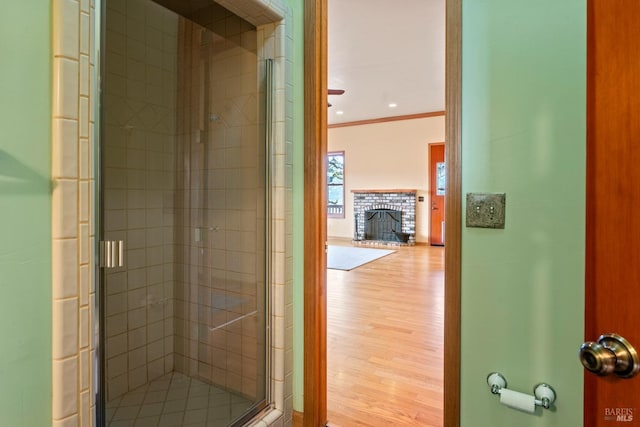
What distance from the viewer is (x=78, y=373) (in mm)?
902

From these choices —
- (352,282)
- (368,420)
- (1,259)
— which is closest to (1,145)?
(1,259)

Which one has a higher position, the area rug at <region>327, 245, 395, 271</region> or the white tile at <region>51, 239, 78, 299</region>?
the white tile at <region>51, 239, 78, 299</region>

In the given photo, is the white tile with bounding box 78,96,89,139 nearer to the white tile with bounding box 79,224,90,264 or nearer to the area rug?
the white tile with bounding box 79,224,90,264

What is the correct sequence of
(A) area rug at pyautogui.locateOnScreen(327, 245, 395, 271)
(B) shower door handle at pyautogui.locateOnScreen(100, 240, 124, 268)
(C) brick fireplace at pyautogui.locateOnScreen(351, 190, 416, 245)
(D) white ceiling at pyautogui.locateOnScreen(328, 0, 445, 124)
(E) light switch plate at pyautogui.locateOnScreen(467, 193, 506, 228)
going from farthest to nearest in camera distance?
(C) brick fireplace at pyautogui.locateOnScreen(351, 190, 416, 245) < (A) area rug at pyautogui.locateOnScreen(327, 245, 395, 271) < (D) white ceiling at pyautogui.locateOnScreen(328, 0, 445, 124) < (E) light switch plate at pyautogui.locateOnScreen(467, 193, 506, 228) < (B) shower door handle at pyautogui.locateOnScreen(100, 240, 124, 268)

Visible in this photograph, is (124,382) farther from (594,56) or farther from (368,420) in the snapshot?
(594,56)

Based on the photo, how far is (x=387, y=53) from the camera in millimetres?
4250

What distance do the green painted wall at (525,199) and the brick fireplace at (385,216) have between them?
6543mm

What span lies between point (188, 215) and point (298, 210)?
91 cm

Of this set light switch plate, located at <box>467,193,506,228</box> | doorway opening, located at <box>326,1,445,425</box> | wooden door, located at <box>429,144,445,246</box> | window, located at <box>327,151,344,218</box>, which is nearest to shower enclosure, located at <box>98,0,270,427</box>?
doorway opening, located at <box>326,1,445,425</box>

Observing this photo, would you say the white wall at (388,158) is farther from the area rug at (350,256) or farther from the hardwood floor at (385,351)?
the hardwood floor at (385,351)

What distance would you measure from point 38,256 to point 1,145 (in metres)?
0.28

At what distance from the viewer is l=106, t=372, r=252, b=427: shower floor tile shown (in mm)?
1686

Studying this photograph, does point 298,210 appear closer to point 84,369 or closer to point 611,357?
point 84,369

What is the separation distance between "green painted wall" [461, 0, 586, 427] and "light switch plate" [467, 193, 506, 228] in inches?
0.9
